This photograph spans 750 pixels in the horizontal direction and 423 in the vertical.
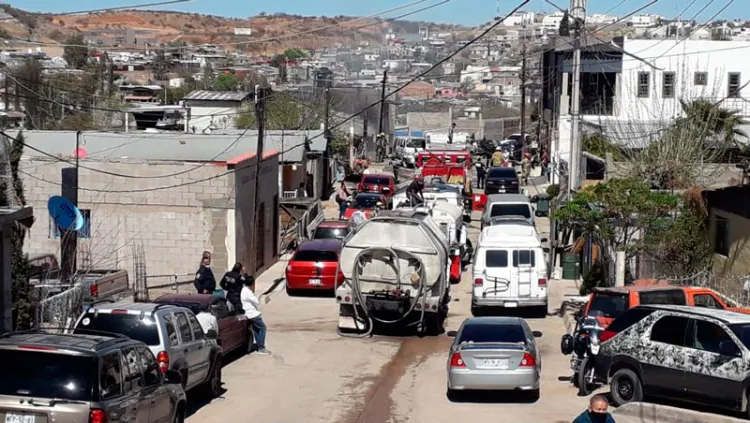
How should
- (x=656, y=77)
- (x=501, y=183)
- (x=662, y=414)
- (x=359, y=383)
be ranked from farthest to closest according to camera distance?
(x=656, y=77), (x=501, y=183), (x=359, y=383), (x=662, y=414)

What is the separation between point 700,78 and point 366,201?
2824 centimetres

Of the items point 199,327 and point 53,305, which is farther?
point 53,305

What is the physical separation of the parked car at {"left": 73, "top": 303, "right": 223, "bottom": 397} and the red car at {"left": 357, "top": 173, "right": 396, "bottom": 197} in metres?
31.7

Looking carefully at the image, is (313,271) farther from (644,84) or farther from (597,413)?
(644,84)

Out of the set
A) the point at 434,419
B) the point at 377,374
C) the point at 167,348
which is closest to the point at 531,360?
the point at 434,419

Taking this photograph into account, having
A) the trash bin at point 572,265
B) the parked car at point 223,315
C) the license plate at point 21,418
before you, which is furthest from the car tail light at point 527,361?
the trash bin at point 572,265

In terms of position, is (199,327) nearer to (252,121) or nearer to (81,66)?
(252,121)

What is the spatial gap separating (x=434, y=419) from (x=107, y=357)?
628 cm

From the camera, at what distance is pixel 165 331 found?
53.4 ft

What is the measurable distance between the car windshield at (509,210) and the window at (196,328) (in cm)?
2191

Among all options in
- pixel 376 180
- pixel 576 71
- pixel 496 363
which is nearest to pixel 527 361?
pixel 496 363

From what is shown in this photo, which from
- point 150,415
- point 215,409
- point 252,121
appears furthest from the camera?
point 252,121

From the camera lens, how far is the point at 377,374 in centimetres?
2086

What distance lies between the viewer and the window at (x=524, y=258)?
27.5m
